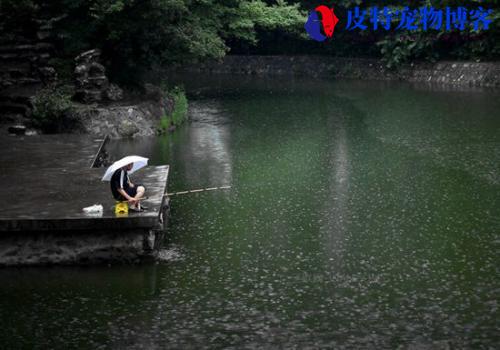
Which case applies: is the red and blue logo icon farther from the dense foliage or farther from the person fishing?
the person fishing

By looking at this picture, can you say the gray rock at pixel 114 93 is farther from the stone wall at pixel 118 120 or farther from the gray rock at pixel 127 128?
the gray rock at pixel 127 128

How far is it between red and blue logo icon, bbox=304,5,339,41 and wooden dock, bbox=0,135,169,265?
32.8 m

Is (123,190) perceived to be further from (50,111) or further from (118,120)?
(118,120)

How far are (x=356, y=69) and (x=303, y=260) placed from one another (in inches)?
1275

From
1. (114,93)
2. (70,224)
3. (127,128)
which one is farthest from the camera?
(114,93)

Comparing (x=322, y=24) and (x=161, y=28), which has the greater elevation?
(x=322, y=24)

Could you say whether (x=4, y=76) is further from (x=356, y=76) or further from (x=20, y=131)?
(x=356, y=76)

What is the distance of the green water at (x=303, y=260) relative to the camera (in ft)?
37.5

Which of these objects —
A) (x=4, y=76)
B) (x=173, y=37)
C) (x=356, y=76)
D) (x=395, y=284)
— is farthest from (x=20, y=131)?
(x=356, y=76)

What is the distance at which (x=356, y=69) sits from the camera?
150 feet

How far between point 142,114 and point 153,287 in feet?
48.9

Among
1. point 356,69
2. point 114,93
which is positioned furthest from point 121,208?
point 356,69

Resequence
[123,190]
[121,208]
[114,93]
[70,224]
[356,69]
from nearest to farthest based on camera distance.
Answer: [70,224] → [121,208] → [123,190] → [114,93] → [356,69]

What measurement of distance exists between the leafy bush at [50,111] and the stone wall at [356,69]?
778 inches
